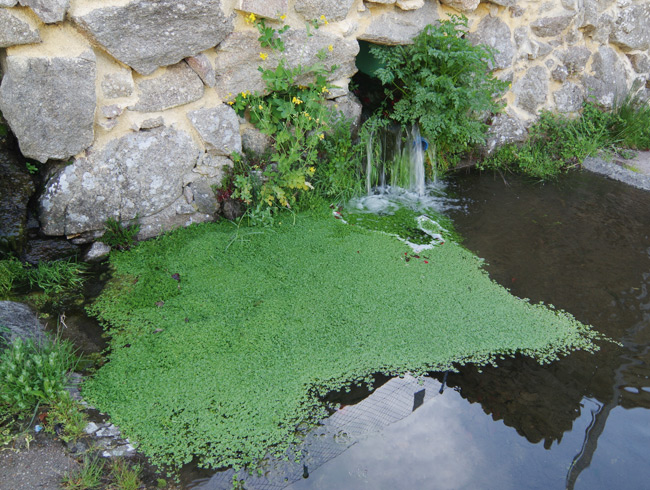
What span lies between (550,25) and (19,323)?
18.9 ft

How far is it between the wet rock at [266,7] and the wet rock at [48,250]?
2186 mm

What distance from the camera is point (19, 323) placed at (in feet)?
9.73

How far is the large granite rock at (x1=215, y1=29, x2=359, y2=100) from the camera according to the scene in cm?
383

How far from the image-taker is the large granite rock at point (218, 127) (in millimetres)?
3896

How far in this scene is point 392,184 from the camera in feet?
17.0

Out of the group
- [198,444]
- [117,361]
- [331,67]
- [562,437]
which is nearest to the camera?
[198,444]

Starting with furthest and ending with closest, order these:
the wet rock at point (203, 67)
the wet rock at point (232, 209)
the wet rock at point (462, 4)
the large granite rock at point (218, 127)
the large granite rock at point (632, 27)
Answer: the large granite rock at point (632, 27) < the wet rock at point (462, 4) < the wet rock at point (232, 209) < the large granite rock at point (218, 127) < the wet rock at point (203, 67)

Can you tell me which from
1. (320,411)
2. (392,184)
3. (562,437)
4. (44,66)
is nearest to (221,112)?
(44,66)

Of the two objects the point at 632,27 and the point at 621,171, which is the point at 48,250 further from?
the point at 632,27

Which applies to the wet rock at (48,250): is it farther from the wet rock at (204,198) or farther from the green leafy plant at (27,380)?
the green leafy plant at (27,380)

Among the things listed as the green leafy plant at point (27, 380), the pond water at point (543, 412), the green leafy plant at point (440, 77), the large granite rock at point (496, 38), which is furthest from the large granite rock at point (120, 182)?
the large granite rock at point (496, 38)

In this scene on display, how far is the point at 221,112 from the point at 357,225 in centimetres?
148

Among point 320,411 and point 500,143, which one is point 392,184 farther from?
point 320,411

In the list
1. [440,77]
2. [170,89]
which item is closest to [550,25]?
[440,77]
